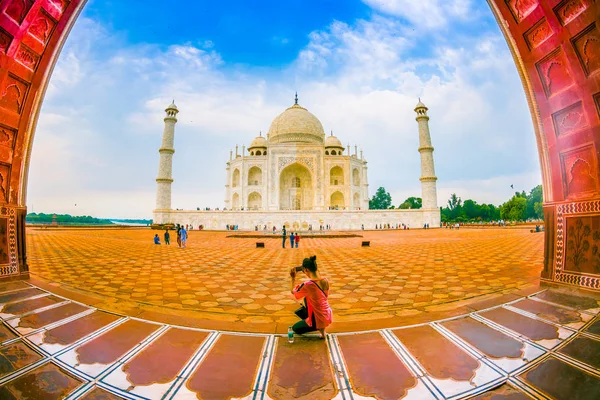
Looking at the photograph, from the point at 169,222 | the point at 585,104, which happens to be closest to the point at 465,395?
the point at 585,104

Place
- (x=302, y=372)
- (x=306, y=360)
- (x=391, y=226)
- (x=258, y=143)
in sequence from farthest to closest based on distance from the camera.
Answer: (x=258, y=143)
(x=391, y=226)
(x=306, y=360)
(x=302, y=372)

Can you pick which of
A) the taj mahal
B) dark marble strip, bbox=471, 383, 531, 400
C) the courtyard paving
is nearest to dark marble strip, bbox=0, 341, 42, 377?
the courtyard paving

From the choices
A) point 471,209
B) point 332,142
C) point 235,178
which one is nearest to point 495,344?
point 235,178

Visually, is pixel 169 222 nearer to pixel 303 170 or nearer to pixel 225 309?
pixel 303 170

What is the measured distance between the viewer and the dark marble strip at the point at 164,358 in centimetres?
168

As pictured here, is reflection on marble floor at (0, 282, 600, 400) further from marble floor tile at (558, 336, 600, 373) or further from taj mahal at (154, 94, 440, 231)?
taj mahal at (154, 94, 440, 231)

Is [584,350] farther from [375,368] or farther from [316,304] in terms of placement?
[316,304]

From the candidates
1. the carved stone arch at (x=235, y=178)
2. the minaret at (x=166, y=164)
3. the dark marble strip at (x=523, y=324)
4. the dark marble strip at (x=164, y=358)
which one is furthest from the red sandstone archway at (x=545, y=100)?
the carved stone arch at (x=235, y=178)

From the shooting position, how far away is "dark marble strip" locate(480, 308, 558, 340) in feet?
7.13

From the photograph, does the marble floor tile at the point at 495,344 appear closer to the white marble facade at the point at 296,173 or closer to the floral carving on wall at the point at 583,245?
the floral carving on wall at the point at 583,245

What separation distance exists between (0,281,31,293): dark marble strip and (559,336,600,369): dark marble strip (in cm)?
563

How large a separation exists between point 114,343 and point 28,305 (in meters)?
1.64

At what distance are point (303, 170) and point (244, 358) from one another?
1309 inches

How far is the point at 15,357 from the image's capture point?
6.18ft
